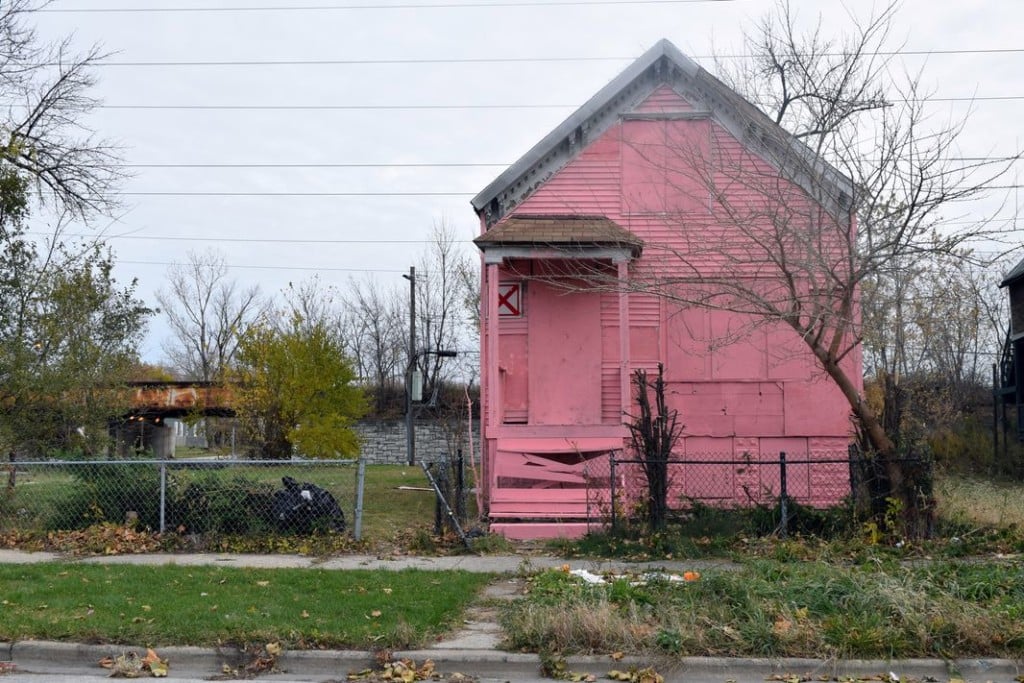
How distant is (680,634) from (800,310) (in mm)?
5760

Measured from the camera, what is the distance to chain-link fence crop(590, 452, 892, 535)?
12.4m

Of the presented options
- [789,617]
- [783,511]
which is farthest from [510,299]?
[789,617]

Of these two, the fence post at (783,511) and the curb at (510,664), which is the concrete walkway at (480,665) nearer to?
the curb at (510,664)

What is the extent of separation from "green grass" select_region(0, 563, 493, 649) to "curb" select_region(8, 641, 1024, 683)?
6.6 inches

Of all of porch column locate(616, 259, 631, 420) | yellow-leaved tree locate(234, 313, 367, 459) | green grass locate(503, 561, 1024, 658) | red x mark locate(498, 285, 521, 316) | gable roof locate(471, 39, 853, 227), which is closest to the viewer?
green grass locate(503, 561, 1024, 658)

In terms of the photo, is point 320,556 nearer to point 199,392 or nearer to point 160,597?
point 160,597

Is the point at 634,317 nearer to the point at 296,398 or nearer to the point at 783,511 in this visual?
the point at 783,511

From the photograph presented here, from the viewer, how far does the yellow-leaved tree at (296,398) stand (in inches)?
1056

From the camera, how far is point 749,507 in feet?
42.7

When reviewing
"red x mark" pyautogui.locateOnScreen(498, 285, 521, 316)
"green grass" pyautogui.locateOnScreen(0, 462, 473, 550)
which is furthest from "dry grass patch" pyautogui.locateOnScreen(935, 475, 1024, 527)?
"red x mark" pyautogui.locateOnScreen(498, 285, 521, 316)

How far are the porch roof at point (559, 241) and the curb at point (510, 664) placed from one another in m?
8.22

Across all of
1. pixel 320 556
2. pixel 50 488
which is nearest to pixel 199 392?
pixel 50 488

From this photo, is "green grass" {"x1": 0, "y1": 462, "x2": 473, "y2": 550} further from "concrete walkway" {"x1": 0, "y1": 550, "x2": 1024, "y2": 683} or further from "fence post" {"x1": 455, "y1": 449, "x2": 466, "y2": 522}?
"concrete walkway" {"x1": 0, "y1": 550, "x2": 1024, "y2": 683}

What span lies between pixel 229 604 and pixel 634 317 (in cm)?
931
